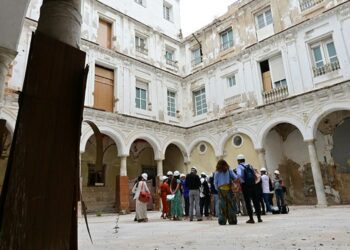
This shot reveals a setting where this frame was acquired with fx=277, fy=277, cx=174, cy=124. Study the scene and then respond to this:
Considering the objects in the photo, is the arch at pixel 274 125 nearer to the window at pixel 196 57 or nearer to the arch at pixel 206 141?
the arch at pixel 206 141

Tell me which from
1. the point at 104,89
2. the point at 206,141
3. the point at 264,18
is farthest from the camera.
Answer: the point at 206,141

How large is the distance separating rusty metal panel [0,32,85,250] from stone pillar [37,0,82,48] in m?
0.08

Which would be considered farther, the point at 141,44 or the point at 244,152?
the point at 141,44

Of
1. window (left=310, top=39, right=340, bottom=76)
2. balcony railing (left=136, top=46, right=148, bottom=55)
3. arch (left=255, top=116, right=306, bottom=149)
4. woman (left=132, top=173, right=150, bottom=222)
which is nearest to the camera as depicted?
woman (left=132, top=173, right=150, bottom=222)

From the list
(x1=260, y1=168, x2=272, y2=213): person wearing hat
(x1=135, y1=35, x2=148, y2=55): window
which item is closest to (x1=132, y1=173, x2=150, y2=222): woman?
(x1=260, y1=168, x2=272, y2=213): person wearing hat

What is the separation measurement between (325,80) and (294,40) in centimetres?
273

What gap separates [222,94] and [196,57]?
4035mm

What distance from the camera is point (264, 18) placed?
15.8 m

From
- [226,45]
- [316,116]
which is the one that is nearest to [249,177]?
[316,116]

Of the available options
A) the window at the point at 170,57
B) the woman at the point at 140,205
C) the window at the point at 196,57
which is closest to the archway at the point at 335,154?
the window at the point at 196,57

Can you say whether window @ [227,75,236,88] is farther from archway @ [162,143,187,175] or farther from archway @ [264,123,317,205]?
archway @ [162,143,187,175]

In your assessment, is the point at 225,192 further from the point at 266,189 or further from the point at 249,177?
the point at 266,189

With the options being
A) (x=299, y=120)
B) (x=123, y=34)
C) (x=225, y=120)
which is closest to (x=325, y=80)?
(x=299, y=120)

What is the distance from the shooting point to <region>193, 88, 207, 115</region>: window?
58.4 ft
